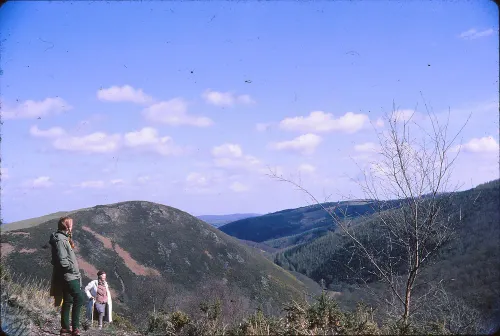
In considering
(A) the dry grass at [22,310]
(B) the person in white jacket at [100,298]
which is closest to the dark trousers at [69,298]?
(A) the dry grass at [22,310]

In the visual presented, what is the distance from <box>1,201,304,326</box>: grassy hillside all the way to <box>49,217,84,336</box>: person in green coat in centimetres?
3545

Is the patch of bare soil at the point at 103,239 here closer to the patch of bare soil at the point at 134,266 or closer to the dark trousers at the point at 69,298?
the patch of bare soil at the point at 134,266

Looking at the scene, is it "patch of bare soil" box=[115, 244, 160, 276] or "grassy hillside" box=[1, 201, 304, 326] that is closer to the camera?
"grassy hillside" box=[1, 201, 304, 326]

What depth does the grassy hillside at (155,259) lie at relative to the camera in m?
45.9

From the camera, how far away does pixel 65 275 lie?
6273 millimetres

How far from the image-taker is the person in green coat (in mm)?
6238

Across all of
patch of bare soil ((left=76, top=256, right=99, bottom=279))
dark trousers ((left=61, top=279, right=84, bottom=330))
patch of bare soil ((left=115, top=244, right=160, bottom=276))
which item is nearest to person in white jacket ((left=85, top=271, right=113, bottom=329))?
dark trousers ((left=61, top=279, right=84, bottom=330))

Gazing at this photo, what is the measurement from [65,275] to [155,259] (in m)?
54.9

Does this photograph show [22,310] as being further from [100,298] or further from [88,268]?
[88,268]

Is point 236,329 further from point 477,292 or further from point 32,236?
point 32,236

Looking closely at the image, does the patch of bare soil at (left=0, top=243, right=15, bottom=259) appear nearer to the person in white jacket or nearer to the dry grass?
the person in white jacket

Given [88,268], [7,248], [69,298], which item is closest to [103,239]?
[88,268]

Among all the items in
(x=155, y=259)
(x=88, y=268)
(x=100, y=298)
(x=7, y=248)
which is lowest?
(x=155, y=259)

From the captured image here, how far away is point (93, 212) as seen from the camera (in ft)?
214
